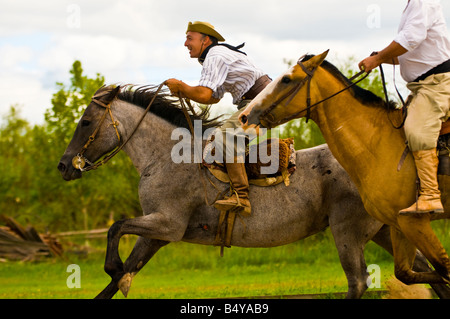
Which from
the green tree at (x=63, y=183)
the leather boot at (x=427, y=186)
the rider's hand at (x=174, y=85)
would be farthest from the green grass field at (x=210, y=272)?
the leather boot at (x=427, y=186)

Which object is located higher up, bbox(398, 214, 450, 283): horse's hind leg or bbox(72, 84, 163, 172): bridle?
bbox(72, 84, 163, 172): bridle

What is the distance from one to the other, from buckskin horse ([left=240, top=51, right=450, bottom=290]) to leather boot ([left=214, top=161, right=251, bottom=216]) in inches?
49.9

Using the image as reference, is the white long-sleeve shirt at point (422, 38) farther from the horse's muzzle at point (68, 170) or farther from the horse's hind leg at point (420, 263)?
the horse's muzzle at point (68, 170)

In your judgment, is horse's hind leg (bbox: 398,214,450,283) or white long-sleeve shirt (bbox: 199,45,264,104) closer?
horse's hind leg (bbox: 398,214,450,283)

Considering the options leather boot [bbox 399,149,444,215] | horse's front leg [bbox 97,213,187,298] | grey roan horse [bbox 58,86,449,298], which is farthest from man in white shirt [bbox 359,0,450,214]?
horse's front leg [bbox 97,213,187,298]

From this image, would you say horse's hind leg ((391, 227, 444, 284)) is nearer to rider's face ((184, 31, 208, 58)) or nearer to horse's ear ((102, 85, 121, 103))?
rider's face ((184, 31, 208, 58))

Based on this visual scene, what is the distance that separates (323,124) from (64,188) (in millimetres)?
20451

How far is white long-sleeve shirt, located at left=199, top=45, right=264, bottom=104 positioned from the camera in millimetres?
7324

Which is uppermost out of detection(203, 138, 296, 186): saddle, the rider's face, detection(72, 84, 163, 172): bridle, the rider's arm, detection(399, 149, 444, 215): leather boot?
the rider's face

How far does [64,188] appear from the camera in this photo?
2531 cm

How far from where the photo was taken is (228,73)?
7.54m

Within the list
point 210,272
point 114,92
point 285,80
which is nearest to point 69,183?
point 210,272
